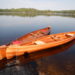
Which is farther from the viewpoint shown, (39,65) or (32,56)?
(32,56)

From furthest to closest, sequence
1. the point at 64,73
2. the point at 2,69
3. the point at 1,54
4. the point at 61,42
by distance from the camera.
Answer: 1. the point at 61,42
2. the point at 1,54
3. the point at 2,69
4. the point at 64,73

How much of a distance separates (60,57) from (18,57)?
4557mm

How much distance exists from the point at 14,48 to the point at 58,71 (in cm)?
488

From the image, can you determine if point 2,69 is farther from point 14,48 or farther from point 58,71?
point 58,71

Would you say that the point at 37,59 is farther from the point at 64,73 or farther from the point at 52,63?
the point at 64,73

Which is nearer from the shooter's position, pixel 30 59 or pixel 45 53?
pixel 30 59

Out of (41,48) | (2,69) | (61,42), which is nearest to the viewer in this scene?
(2,69)

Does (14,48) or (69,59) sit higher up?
(14,48)

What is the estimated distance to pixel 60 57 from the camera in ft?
46.6

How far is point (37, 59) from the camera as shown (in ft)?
44.8

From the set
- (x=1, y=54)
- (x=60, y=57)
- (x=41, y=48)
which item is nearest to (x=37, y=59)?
(x=41, y=48)

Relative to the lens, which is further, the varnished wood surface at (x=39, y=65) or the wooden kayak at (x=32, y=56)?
the wooden kayak at (x=32, y=56)

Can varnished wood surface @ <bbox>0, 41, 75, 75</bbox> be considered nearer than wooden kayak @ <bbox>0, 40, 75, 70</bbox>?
Yes

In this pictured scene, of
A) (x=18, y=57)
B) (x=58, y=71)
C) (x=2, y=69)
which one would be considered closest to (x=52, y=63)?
(x=58, y=71)
